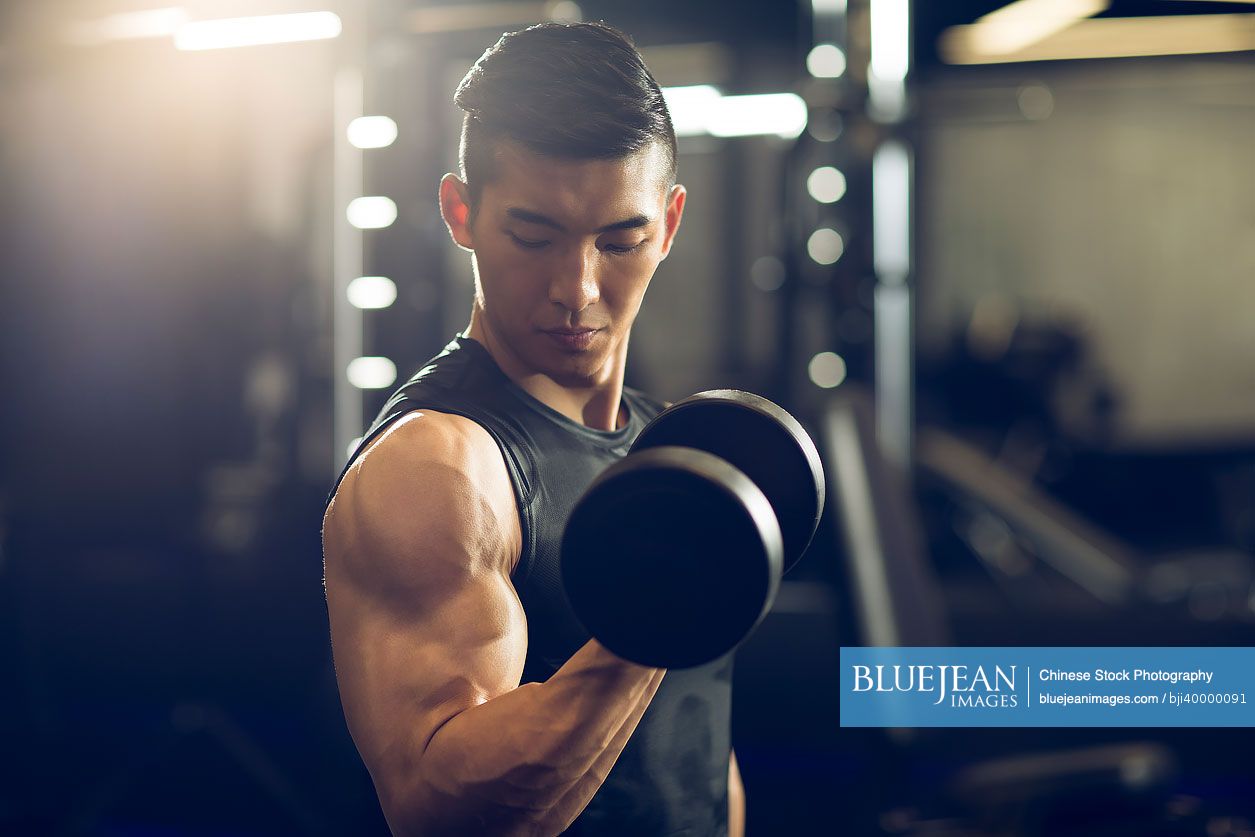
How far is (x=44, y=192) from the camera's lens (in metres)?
3.47

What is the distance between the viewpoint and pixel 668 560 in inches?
25.0

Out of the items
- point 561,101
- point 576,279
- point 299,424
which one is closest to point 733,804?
point 576,279

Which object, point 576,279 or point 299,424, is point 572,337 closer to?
point 576,279

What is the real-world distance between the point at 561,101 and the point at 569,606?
0.45m

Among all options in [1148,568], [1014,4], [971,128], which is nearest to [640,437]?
[1148,568]

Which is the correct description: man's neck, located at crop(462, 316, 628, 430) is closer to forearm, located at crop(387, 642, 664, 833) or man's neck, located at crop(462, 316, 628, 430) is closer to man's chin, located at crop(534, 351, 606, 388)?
man's chin, located at crop(534, 351, 606, 388)

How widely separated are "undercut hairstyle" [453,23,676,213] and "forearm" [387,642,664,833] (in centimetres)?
45

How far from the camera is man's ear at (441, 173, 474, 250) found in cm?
96

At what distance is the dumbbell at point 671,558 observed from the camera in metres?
0.63

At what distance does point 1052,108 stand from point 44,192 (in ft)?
15.0

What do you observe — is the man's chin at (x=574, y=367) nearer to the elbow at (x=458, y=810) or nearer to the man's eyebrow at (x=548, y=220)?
the man's eyebrow at (x=548, y=220)

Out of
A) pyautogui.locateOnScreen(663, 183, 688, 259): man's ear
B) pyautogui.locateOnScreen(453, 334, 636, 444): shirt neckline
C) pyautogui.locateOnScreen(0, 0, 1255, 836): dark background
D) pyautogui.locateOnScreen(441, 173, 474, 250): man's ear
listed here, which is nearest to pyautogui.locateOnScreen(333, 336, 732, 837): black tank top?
pyautogui.locateOnScreen(453, 334, 636, 444): shirt neckline

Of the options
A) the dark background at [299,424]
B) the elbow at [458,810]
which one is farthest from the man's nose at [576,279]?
the dark background at [299,424]

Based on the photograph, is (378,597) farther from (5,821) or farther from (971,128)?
(971,128)
